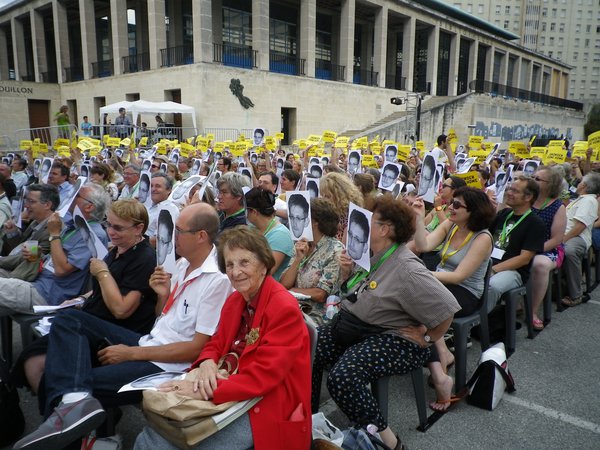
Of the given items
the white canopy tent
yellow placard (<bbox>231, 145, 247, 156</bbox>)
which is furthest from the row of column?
yellow placard (<bbox>231, 145, 247, 156</bbox>)

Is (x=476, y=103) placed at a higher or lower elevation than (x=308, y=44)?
lower

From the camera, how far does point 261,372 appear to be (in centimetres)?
207

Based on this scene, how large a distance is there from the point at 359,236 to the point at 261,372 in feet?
4.50

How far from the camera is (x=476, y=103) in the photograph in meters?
36.2

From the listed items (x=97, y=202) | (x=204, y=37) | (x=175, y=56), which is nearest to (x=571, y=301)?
(x=97, y=202)

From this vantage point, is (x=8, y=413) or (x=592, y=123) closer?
(x=8, y=413)

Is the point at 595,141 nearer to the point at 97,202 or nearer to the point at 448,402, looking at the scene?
the point at 448,402

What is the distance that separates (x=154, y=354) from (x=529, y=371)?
3.18 meters

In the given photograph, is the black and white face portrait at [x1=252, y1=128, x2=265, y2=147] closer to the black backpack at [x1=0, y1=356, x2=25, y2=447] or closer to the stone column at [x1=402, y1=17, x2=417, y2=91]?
the black backpack at [x1=0, y1=356, x2=25, y2=447]

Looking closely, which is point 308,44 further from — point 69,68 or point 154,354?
point 154,354

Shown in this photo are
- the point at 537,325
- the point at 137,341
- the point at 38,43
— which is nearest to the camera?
the point at 137,341

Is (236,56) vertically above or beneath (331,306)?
above

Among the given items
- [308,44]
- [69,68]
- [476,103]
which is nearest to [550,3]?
[476,103]

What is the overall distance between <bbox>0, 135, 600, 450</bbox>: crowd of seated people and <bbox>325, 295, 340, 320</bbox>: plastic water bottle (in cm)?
1
